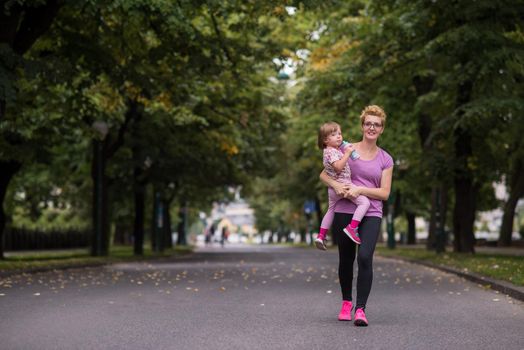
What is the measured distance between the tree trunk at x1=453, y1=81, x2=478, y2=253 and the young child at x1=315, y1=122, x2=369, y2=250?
18.1 metres

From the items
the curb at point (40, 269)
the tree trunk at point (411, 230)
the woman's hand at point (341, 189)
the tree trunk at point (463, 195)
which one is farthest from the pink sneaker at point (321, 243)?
the tree trunk at point (411, 230)

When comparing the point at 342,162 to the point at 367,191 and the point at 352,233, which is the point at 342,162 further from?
the point at 352,233

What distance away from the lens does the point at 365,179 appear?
8992mm

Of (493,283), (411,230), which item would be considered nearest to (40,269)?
(493,283)

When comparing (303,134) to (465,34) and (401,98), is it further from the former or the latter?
(465,34)

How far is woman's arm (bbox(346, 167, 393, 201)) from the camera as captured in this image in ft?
28.9

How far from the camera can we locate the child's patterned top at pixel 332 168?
8.77 meters

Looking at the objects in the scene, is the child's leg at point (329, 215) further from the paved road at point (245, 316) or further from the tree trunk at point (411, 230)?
the tree trunk at point (411, 230)

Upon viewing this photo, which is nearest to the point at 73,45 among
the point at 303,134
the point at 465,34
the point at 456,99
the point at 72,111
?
the point at 72,111

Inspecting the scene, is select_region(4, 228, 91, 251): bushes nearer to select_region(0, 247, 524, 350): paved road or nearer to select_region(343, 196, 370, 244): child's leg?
select_region(0, 247, 524, 350): paved road

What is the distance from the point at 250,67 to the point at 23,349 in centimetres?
1554

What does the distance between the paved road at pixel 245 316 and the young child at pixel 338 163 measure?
0.91m

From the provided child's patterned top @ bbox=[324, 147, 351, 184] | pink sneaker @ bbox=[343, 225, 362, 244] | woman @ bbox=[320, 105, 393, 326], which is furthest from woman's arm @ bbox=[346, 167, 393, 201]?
pink sneaker @ bbox=[343, 225, 362, 244]

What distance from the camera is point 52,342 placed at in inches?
314
